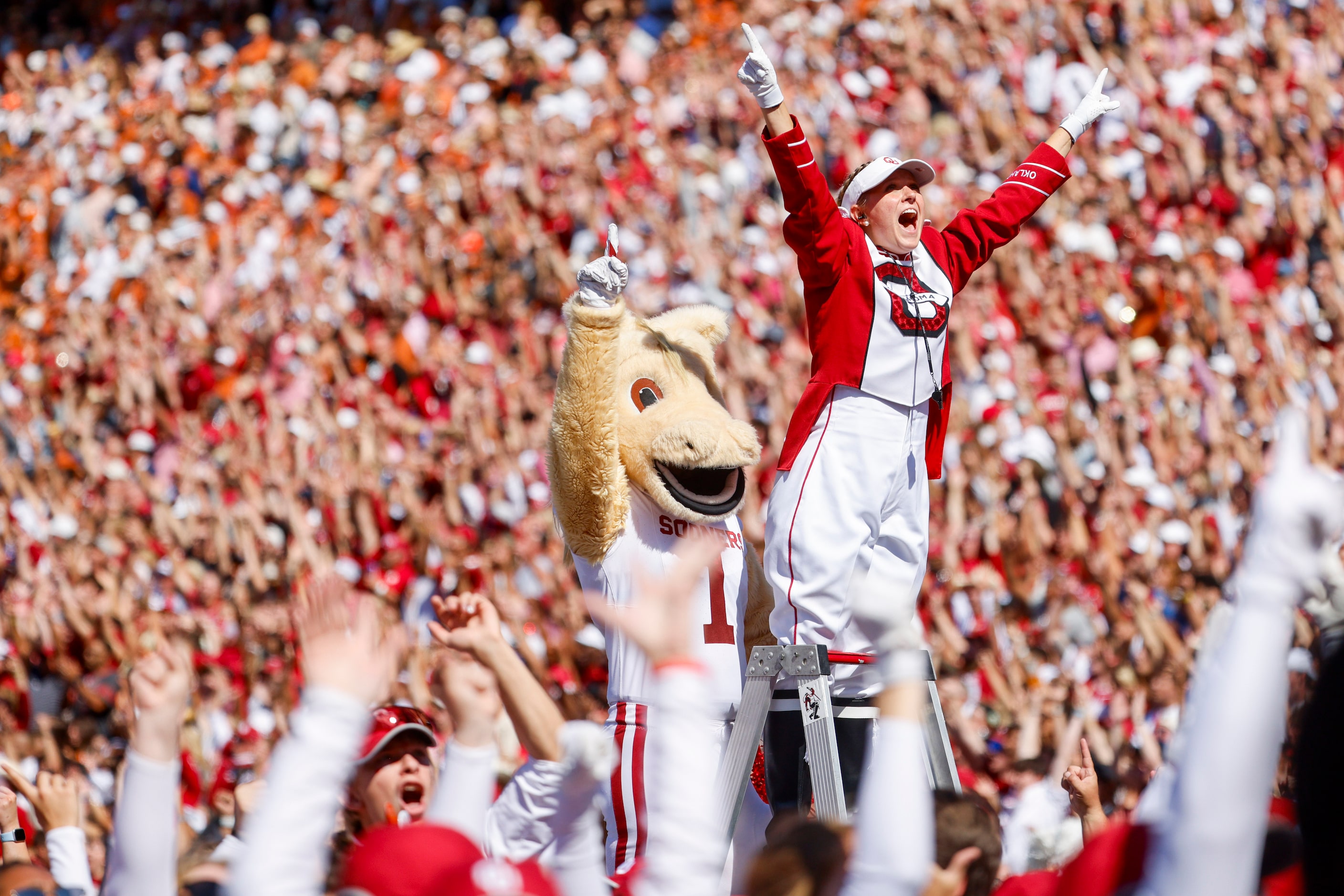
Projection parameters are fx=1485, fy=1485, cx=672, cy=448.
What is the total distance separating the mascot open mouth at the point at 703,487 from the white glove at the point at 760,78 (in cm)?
100

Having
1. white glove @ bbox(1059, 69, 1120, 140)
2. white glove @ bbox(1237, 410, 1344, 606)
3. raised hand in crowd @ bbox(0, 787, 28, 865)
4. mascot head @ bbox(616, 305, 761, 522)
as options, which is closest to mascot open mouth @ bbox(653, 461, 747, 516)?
mascot head @ bbox(616, 305, 761, 522)

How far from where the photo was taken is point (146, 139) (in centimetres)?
1471

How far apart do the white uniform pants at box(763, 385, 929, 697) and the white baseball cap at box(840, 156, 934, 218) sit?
0.58 m

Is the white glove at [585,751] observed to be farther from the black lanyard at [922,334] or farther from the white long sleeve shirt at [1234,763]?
the black lanyard at [922,334]

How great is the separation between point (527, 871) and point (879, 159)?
2.52 metres

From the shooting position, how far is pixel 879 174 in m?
3.99

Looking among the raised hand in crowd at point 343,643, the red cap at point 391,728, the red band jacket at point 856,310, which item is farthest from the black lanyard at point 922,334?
the raised hand in crowd at point 343,643

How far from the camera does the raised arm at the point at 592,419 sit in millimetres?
4051

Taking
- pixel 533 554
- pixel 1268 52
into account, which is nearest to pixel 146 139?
pixel 533 554

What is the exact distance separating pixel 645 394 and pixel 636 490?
311 millimetres

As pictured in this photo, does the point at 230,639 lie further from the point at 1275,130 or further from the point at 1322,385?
the point at 1275,130

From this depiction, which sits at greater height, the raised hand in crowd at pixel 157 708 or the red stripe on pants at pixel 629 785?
the raised hand in crowd at pixel 157 708

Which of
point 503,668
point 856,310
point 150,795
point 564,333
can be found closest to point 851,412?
point 856,310

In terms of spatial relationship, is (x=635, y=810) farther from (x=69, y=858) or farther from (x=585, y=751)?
(x=585, y=751)
